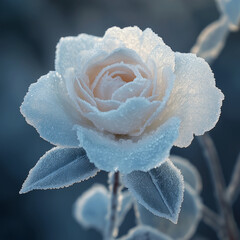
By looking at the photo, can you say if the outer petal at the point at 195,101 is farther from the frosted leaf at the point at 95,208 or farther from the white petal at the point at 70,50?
the frosted leaf at the point at 95,208

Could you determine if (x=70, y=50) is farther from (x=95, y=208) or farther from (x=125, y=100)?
(x=95, y=208)

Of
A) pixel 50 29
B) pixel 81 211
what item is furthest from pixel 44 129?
pixel 50 29

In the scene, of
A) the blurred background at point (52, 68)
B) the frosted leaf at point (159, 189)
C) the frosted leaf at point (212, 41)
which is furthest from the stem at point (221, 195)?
the blurred background at point (52, 68)

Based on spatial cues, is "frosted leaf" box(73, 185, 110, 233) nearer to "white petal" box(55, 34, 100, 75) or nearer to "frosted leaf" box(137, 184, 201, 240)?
"frosted leaf" box(137, 184, 201, 240)

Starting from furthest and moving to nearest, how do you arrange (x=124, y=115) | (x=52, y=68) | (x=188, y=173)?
(x=52, y=68), (x=188, y=173), (x=124, y=115)

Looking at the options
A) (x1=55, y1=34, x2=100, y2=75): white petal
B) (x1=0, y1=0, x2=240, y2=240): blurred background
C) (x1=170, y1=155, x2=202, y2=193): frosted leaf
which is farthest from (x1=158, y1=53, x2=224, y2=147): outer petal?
(x1=0, y1=0, x2=240, y2=240): blurred background

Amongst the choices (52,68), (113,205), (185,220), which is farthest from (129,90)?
(52,68)
